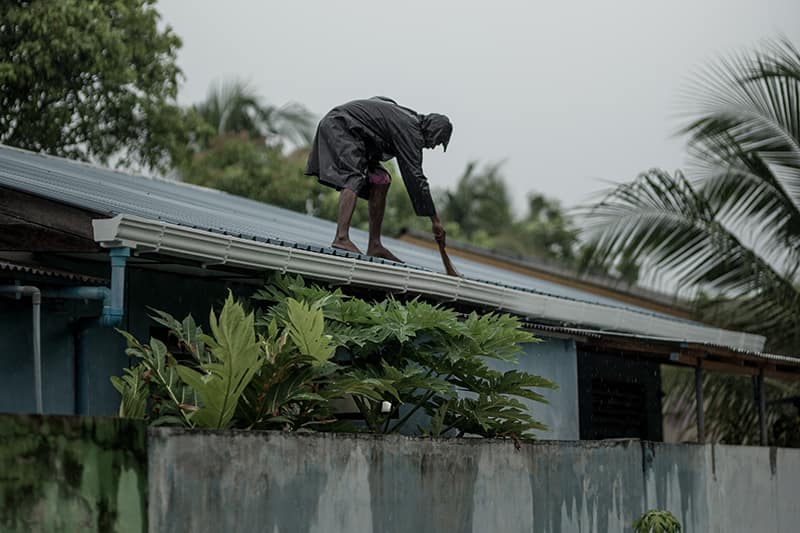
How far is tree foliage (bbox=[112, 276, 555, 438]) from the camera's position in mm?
6734

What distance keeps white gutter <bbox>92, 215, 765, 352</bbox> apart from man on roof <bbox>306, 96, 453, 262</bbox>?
0.69 meters

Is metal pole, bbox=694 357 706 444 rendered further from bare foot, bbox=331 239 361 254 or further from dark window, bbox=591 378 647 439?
bare foot, bbox=331 239 361 254

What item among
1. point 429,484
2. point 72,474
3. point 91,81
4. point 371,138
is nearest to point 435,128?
point 371,138

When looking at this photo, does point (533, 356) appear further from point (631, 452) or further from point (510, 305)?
point (631, 452)

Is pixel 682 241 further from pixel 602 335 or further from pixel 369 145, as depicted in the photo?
pixel 369 145

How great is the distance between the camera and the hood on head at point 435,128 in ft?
34.8

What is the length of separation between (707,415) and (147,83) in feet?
35.2

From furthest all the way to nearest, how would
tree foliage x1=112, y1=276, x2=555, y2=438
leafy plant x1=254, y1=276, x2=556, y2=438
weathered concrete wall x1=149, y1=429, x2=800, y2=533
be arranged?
leafy plant x1=254, y1=276, x2=556, y2=438
tree foliage x1=112, y1=276, x2=555, y2=438
weathered concrete wall x1=149, y1=429, x2=800, y2=533

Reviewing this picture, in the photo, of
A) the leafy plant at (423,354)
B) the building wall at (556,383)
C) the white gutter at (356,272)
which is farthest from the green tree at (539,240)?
the leafy plant at (423,354)

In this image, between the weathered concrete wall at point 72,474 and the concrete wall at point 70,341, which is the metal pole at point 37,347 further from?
the weathered concrete wall at point 72,474

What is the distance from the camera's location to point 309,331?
23.9 ft

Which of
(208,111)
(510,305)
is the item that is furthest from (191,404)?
(208,111)

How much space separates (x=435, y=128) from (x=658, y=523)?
359cm

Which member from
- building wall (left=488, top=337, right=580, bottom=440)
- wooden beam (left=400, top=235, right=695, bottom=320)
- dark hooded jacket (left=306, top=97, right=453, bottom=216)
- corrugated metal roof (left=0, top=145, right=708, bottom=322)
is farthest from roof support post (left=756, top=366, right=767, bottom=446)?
wooden beam (left=400, top=235, right=695, bottom=320)
